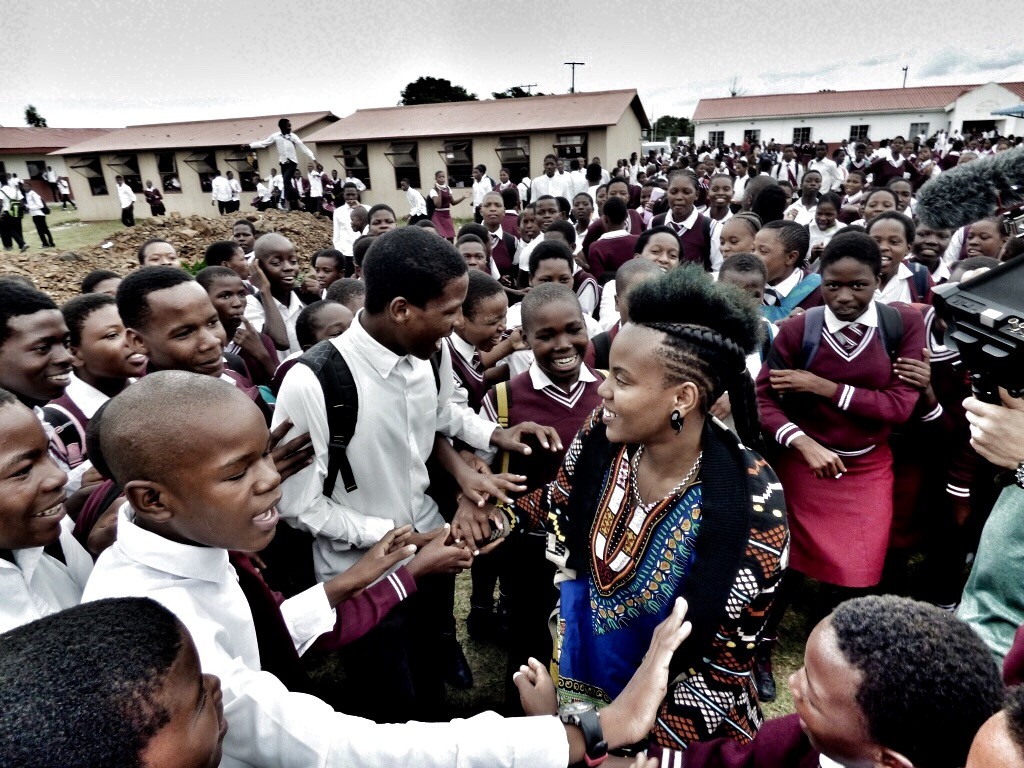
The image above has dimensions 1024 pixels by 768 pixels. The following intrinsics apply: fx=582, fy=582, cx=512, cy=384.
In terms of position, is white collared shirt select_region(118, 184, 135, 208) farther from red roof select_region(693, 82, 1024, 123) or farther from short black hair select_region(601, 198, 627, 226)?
red roof select_region(693, 82, 1024, 123)

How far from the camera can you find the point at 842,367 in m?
2.86

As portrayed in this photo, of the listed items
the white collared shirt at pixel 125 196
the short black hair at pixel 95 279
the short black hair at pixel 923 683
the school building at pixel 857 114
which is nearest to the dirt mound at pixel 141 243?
the white collared shirt at pixel 125 196

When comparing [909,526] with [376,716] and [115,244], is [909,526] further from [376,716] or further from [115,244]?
[115,244]

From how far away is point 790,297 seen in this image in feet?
13.3

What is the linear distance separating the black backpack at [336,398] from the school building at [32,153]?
41799mm

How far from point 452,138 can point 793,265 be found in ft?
65.6

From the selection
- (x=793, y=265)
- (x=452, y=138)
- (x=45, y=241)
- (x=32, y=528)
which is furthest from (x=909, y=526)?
(x=45, y=241)

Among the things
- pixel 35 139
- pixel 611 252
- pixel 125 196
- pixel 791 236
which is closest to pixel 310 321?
pixel 791 236

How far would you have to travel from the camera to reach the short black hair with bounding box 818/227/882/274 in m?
2.87

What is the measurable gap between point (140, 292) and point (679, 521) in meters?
2.34

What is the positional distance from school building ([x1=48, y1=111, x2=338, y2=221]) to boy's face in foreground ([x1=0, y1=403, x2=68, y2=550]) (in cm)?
2437

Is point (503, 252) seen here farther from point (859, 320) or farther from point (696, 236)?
point (859, 320)

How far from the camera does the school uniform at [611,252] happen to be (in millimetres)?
6152

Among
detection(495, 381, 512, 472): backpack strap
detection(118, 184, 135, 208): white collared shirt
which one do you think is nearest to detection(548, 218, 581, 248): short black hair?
detection(495, 381, 512, 472): backpack strap
